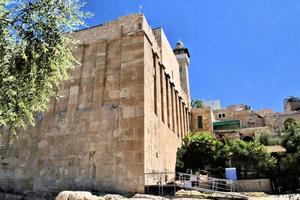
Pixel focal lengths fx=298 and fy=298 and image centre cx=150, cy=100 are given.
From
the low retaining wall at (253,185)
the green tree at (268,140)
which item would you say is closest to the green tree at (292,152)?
the low retaining wall at (253,185)

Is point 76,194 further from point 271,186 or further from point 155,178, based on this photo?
point 271,186

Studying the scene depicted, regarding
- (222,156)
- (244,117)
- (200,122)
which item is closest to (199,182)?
(222,156)

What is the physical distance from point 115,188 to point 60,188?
345cm

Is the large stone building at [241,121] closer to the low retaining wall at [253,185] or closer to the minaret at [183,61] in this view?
the minaret at [183,61]

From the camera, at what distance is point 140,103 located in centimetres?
1656

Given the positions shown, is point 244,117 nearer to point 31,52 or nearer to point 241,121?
point 241,121

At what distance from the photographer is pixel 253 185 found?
18.9 metres

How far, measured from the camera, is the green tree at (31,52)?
31.5ft

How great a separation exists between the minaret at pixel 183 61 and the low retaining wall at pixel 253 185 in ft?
61.2

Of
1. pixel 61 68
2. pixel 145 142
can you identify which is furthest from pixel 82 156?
pixel 61 68

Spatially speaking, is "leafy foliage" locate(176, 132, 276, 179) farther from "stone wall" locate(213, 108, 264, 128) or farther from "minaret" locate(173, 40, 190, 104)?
"stone wall" locate(213, 108, 264, 128)

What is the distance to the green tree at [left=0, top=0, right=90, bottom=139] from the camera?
31.5 ft

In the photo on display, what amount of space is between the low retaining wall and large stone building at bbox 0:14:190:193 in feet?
14.9

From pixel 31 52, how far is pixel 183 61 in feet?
103
